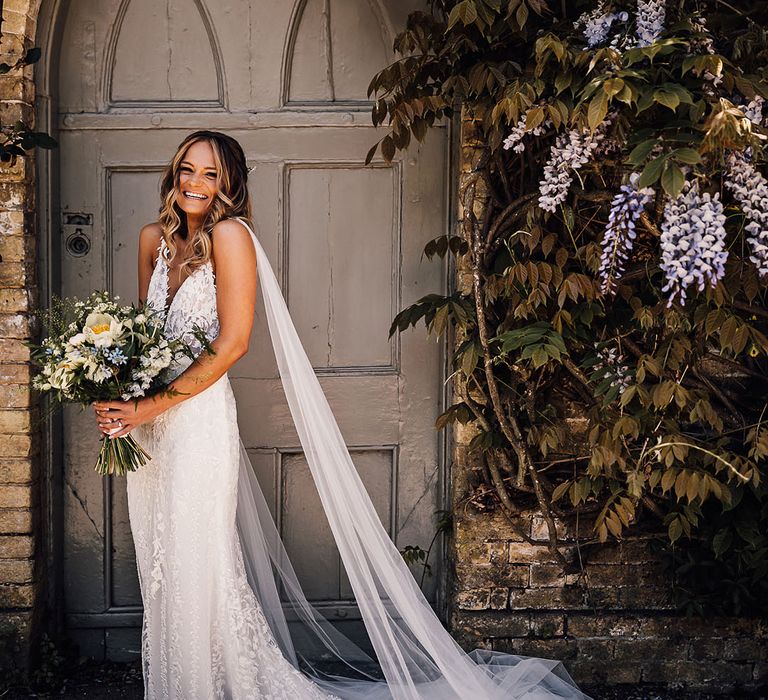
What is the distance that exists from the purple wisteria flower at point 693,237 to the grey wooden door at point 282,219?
1.24 metres

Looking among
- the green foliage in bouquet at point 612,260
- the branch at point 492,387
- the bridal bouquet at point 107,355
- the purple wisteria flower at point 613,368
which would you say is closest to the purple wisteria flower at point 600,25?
the green foliage in bouquet at point 612,260

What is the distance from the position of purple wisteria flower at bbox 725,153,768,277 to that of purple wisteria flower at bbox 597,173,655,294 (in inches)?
10.8

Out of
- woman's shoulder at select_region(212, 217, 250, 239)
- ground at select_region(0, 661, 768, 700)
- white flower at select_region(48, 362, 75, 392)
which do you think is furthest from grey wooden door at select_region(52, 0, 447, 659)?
white flower at select_region(48, 362, 75, 392)

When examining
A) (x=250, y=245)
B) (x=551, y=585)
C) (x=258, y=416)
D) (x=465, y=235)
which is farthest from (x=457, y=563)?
(x=250, y=245)

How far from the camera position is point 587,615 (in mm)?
3709

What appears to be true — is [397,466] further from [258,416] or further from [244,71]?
[244,71]

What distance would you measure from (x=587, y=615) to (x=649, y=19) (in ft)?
7.61

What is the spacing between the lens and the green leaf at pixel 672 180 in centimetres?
253

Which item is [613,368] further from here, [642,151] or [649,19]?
[649,19]

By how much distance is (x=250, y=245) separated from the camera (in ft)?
10.1

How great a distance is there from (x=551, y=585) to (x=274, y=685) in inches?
48.2

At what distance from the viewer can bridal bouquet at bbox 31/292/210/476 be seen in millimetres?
2775

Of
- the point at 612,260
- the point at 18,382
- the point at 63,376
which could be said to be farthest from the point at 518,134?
the point at 18,382

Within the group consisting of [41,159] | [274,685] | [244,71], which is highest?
[244,71]
